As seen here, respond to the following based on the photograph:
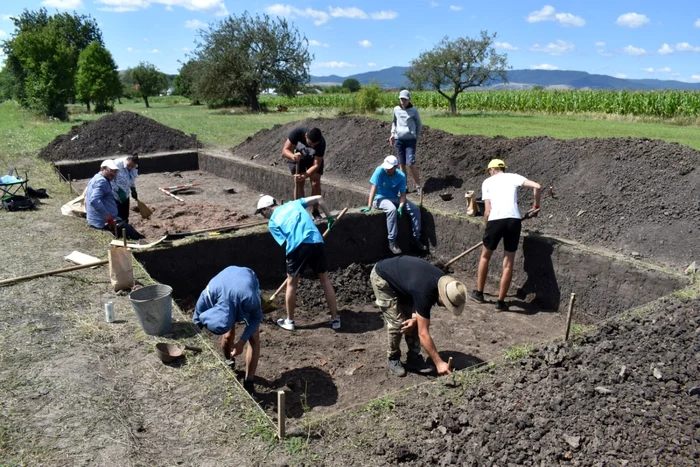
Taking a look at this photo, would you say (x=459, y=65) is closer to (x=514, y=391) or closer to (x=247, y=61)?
(x=247, y=61)

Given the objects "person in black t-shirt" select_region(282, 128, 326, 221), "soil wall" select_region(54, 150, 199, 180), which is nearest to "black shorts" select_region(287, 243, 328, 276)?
"person in black t-shirt" select_region(282, 128, 326, 221)

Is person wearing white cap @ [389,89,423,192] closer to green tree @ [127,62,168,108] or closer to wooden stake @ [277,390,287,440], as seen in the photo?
wooden stake @ [277,390,287,440]

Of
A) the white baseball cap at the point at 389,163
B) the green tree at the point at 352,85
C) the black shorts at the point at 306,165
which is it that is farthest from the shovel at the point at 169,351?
the green tree at the point at 352,85

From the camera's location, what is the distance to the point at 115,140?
16.0m

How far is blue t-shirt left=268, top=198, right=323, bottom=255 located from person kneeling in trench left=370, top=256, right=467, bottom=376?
93 cm

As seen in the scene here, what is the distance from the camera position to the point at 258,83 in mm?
34344

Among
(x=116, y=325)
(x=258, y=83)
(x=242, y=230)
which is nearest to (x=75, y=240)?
(x=242, y=230)

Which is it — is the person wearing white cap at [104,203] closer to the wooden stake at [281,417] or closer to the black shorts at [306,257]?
the black shorts at [306,257]

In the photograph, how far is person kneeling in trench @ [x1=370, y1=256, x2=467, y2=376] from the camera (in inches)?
168

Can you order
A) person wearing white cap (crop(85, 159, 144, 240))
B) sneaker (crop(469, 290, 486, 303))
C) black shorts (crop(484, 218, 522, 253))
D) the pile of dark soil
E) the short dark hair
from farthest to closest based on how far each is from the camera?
the short dark hair
person wearing white cap (crop(85, 159, 144, 240))
sneaker (crop(469, 290, 486, 303))
black shorts (crop(484, 218, 522, 253))
the pile of dark soil

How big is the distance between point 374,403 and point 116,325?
2.47 meters

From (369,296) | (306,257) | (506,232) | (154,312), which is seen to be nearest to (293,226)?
(306,257)

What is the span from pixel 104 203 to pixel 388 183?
390 cm

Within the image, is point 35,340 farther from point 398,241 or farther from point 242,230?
point 398,241
